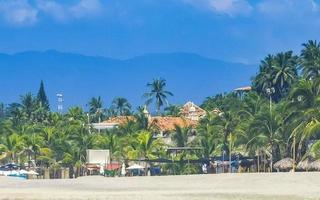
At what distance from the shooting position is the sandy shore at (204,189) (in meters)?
36.4

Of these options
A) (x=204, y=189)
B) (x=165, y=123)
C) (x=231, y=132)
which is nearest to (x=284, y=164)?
(x=231, y=132)

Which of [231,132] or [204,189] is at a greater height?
[231,132]

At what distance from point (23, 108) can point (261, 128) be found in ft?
236

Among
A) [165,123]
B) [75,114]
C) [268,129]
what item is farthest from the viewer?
[75,114]

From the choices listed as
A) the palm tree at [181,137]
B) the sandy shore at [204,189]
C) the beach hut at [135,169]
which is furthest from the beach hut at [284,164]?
the palm tree at [181,137]

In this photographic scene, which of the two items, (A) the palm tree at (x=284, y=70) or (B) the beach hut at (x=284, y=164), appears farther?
(A) the palm tree at (x=284, y=70)

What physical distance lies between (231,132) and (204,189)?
34.7 m

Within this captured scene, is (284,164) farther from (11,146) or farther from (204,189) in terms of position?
(11,146)

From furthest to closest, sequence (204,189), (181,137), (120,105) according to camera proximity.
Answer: (120,105)
(181,137)
(204,189)

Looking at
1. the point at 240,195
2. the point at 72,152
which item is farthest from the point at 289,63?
the point at 240,195

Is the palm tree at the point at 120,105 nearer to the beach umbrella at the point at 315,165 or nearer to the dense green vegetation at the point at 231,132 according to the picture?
the dense green vegetation at the point at 231,132

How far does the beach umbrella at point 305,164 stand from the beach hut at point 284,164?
304 centimetres

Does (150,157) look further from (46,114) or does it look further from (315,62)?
(46,114)

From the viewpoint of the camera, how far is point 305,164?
183ft
